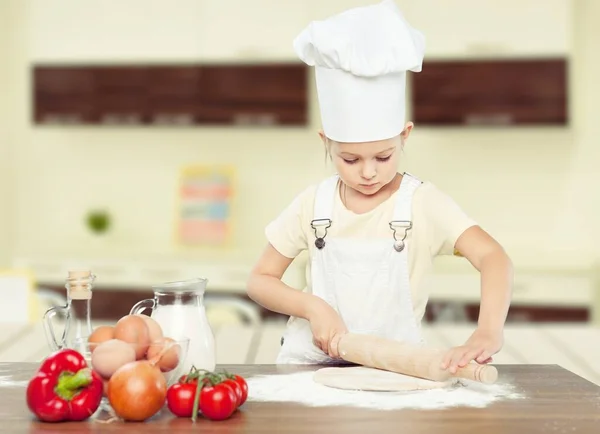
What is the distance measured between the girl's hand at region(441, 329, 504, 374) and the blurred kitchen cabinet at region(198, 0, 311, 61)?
12.1 feet

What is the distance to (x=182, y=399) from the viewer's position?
1.37 m

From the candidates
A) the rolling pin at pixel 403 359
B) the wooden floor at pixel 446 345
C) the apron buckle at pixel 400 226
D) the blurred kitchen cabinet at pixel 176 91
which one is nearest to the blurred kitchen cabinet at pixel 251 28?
the blurred kitchen cabinet at pixel 176 91

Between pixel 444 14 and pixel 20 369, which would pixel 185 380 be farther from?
pixel 444 14

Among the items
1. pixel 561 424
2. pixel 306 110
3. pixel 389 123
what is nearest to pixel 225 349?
pixel 389 123

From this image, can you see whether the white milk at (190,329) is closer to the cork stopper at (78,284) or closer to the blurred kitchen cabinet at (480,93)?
the cork stopper at (78,284)

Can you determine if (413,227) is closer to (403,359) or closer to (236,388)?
(403,359)

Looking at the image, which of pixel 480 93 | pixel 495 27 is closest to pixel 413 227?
pixel 480 93

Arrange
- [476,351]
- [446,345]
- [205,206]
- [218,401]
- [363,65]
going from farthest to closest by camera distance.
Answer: [205,206]
[446,345]
[363,65]
[476,351]
[218,401]

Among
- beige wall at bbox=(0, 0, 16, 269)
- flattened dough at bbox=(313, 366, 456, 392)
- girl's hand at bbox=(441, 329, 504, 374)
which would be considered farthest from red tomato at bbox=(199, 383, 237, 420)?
beige wall at bbox=(0, 0, 16, 269)

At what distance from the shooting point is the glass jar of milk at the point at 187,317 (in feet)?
5.17

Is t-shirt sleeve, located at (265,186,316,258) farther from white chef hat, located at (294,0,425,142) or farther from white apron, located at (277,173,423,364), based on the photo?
white chef hat, located at (294,0,425,142)

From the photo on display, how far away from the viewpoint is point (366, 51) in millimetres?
1736

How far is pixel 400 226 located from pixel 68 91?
373 centimetres

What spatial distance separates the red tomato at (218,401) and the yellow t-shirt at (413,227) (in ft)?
2.07
